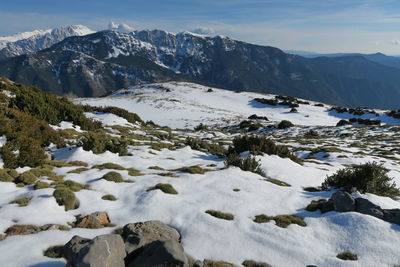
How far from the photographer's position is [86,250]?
5.35 metres

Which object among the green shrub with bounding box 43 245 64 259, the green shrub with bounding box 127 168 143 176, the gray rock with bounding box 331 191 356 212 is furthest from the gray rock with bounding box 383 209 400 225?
the green shrub with bounding box 127 168 143 176

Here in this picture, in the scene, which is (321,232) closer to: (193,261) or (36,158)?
(193,261)

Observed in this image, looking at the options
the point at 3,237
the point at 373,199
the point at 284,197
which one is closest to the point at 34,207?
the point at 3,237

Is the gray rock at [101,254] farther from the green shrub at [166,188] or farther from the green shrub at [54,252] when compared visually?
the green shrub at [166,188]

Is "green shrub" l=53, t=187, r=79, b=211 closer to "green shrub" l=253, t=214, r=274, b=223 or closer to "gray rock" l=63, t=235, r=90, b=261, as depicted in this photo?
"gray rock" l=63, t=235, r=90, b=261

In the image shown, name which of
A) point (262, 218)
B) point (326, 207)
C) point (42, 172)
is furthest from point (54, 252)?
point (326, 207)

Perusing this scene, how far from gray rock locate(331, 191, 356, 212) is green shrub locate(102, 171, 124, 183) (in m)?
7.56

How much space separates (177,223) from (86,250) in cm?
294

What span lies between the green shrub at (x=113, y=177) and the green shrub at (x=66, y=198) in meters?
2.01

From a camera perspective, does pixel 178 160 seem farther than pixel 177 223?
Yes

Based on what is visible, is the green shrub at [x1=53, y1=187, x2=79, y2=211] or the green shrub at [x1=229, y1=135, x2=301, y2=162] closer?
the green shrub at [x1=53, y1=187, x2=79, y2=211]

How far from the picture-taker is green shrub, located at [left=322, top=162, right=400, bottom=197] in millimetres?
11023

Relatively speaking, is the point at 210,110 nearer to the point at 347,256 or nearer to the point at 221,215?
the point at 221,215

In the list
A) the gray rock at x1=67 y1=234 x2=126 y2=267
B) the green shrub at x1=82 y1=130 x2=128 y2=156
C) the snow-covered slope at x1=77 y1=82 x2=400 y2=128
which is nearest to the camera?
the gray rock at x1=67 y1=234 x2=126 y2=267
